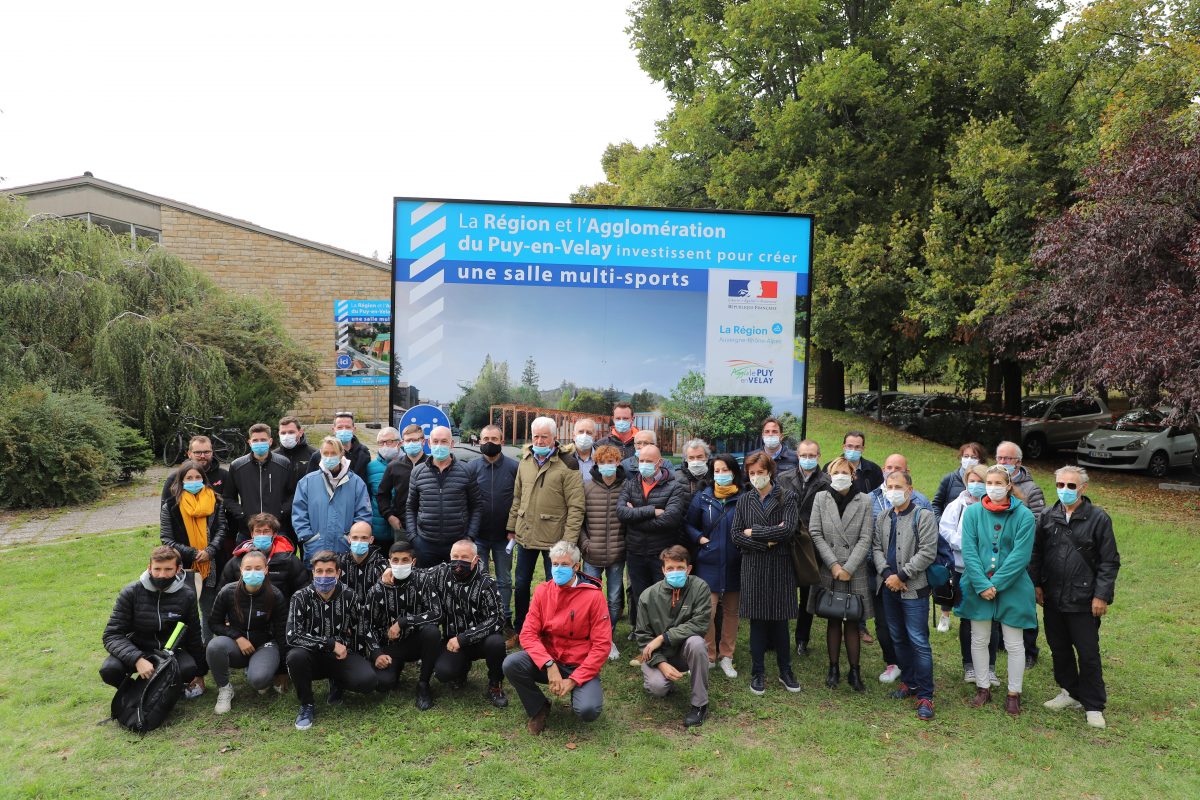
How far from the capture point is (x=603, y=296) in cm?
774

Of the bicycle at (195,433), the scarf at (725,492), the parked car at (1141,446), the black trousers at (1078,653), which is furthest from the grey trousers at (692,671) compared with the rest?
the parked car at (1141,446)

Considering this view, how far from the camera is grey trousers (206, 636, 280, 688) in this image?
5398 millimetres

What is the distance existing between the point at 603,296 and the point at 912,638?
13.5 ft

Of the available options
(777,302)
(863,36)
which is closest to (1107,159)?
(777,302)

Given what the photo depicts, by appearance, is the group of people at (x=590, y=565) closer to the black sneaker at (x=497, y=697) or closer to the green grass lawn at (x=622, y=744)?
the black sneaker at (x=497, y=697)

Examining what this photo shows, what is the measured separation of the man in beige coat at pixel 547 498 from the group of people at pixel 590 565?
17 mm

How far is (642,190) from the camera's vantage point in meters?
23.7

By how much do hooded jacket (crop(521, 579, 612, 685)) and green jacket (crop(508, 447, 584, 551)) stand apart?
0.88m

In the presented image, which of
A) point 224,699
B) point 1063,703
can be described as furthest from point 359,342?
point 1063,703

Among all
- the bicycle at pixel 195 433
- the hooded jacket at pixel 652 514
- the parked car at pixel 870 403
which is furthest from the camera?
the parked car at pixel 870 403

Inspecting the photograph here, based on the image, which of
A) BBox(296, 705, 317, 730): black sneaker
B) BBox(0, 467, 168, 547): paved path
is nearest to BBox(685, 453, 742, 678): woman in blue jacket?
BBox(296, 705, 317, 730): black sneaker

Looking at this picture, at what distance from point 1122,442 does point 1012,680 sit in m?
14.6

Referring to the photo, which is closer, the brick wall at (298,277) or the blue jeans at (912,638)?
the blue jeans at (912,638)

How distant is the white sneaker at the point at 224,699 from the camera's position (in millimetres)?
5327
